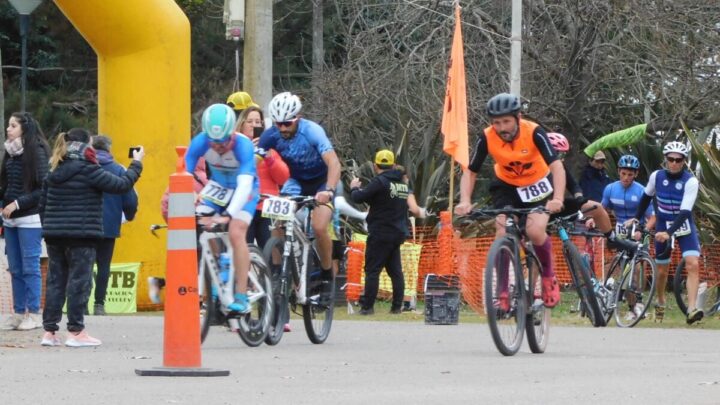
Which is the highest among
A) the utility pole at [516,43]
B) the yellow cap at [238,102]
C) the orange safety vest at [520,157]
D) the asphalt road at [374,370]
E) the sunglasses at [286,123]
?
the utility pole at [516,43]

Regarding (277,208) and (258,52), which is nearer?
(277,208)

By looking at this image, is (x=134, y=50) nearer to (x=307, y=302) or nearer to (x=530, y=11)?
(x=307, y=302)

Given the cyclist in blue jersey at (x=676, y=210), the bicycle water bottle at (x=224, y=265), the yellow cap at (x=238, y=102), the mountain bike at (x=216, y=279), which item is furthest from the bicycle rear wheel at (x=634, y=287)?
the bicycle water bottle at (x=224, y=265)

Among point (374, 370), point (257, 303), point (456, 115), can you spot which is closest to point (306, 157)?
point (257, 303)

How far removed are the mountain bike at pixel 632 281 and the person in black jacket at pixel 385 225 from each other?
2579mm

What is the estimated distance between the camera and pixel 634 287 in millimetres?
17797

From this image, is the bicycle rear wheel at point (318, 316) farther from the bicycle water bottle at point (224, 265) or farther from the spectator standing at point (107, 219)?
the spectator standing at point (107, 219)

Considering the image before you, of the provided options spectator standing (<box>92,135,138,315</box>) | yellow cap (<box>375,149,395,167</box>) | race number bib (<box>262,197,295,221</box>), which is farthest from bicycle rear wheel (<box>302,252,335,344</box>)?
yellow cap (<box>375,149,395,167</box>)

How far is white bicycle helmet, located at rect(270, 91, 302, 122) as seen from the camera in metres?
13.4

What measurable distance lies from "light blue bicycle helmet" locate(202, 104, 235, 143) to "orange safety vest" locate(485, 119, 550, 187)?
1901 millimetres

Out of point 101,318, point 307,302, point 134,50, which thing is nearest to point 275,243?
point 307,302

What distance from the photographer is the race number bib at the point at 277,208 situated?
12961mm

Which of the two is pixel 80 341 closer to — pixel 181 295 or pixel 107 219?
pixel 181 295

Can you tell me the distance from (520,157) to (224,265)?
2.25m
